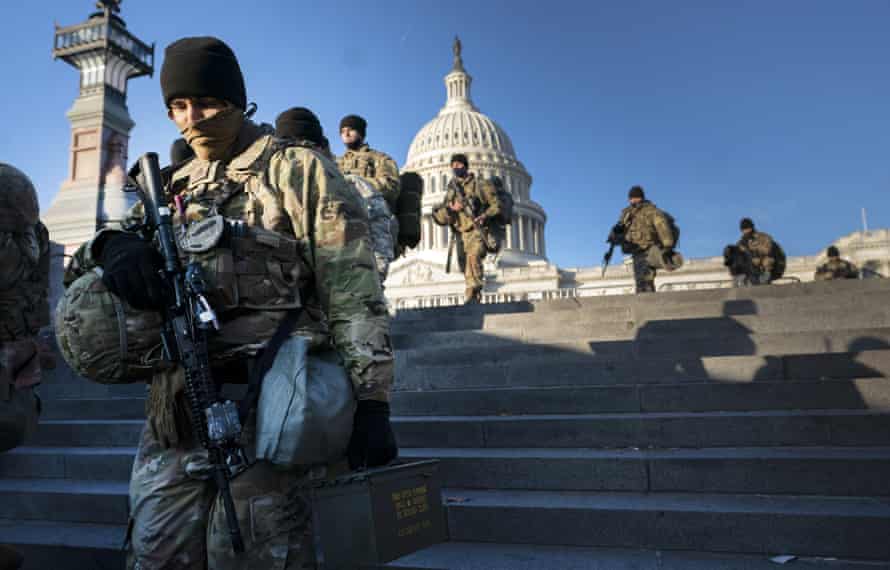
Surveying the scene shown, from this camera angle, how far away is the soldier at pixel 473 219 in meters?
11.6

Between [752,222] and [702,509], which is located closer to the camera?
[702,509]

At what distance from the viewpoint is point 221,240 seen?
2.03 m

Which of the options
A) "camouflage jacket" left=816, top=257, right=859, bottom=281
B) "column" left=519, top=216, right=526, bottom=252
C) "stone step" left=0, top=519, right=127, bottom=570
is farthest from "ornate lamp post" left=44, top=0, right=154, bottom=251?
"column" left=519, top=216, right=526, bottom=252

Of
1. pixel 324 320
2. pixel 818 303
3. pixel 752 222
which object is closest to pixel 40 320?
pixel 324 320

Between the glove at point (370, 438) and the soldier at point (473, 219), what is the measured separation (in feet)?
31.2

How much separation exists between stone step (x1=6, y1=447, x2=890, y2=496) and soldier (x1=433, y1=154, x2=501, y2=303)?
7.27 m

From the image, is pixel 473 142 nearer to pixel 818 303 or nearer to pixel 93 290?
pixel 818 303

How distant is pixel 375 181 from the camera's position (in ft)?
24.5

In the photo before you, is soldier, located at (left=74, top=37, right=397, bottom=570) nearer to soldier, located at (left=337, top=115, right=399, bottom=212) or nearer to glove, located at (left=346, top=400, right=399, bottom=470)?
glove, located at (left=346, top=400, right=399, bottom=470)

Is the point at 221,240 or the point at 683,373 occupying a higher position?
the point at 221,240

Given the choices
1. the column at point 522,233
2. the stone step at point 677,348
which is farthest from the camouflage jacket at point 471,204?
the column at point 522,233

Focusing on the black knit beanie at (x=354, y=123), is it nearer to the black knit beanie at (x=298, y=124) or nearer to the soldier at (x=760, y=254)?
the black knit beanie at (x=298, y=124)

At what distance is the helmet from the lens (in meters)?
3.32

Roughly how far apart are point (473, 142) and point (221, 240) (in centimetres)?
7598
